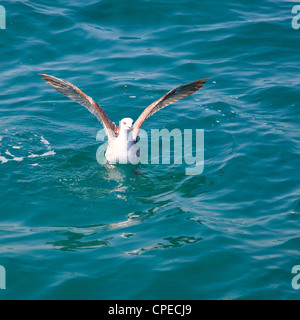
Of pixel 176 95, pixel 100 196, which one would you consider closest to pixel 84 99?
pixel 176 95

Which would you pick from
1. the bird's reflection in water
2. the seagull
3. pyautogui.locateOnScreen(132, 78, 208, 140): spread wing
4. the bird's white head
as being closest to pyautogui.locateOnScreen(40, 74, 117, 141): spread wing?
the seagull

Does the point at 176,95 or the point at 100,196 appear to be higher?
the point at 176,95

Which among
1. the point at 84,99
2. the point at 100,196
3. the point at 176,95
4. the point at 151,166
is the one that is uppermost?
the point at 84,99

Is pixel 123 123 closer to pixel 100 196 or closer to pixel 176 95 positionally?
pixel 176 95

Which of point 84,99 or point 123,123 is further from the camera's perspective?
point 84,99

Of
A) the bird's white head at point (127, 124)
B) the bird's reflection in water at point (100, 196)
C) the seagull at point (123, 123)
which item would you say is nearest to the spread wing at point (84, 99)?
the seagull at point (123, 123)

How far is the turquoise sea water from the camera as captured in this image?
8305mm

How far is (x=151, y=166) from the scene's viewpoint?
1189 cm

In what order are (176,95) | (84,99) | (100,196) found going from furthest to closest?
(84,99) → (176,95) → (100,196)

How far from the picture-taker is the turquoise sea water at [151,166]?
8.30m

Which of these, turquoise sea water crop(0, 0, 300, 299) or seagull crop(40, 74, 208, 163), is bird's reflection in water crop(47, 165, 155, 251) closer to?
turquoise sea water crop(0, 0, 300, 299)

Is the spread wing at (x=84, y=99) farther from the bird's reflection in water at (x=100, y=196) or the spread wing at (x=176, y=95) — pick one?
the bird's reflection in water at (x=100, y=196)
